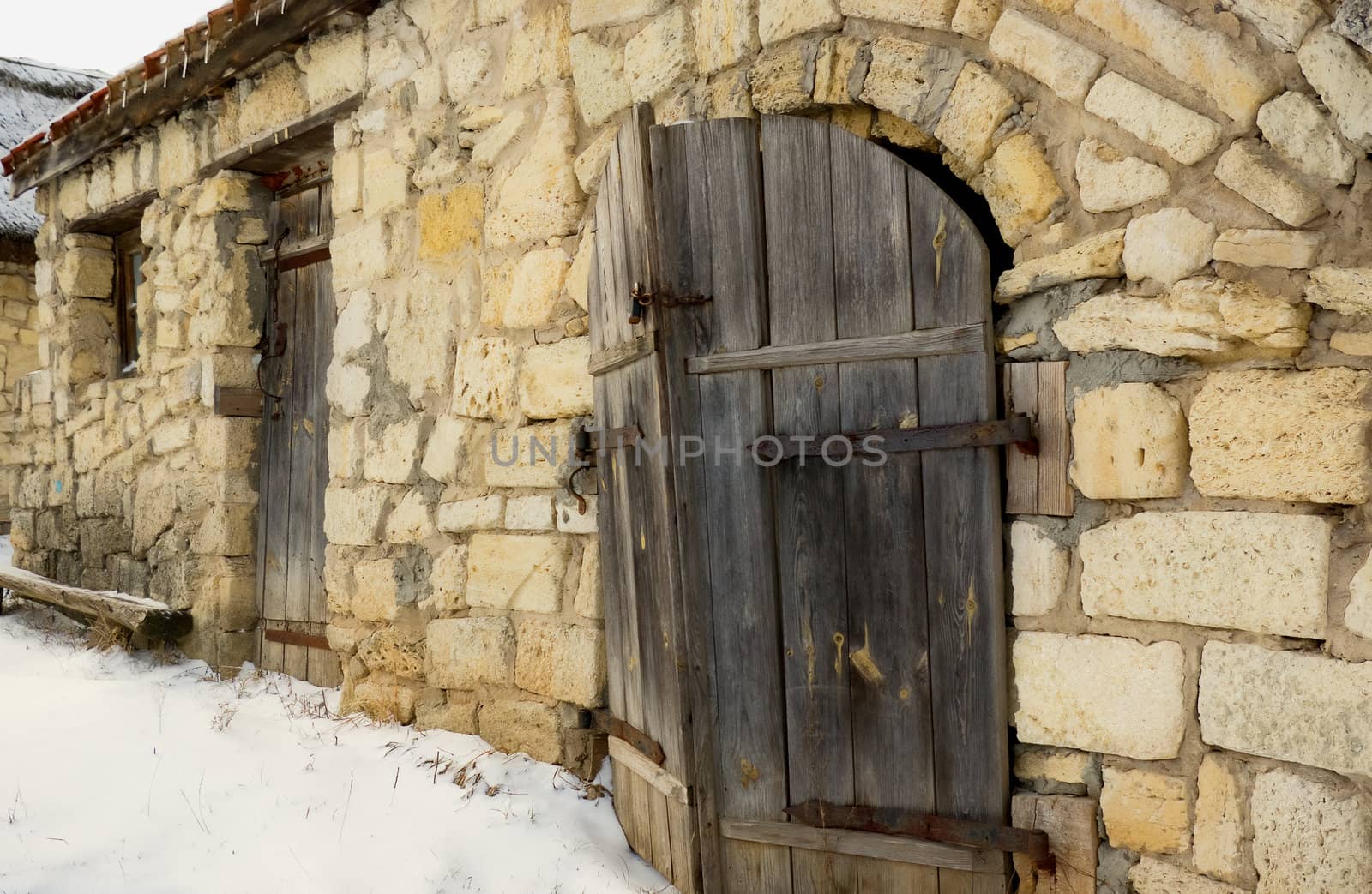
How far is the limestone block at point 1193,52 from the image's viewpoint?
5.93 ft

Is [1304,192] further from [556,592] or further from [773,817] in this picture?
[556,592]

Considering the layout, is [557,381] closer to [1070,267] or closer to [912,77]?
[912,77]

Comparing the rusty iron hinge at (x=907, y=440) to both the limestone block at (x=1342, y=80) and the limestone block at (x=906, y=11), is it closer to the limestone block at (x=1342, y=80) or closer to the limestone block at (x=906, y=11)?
the limestone block at (x=1342, y=80)

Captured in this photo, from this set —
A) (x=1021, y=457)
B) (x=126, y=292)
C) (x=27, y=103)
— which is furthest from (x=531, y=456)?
(x=27, y=103)

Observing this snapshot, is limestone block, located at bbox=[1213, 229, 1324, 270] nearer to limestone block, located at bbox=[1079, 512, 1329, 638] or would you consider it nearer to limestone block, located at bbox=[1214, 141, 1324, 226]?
limestone block, located at bbox=[1214, 141, 1324, 226]

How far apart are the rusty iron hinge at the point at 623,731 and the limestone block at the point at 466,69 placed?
2.15 metres

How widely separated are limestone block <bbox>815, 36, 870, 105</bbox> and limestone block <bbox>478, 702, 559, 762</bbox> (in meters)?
2.03

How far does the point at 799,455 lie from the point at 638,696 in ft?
2.99

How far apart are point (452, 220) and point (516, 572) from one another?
1.27 m

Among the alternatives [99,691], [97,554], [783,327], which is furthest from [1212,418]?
[97,554]

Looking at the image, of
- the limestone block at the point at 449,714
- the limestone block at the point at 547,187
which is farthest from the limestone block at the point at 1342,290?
the limestone block at the point at 449,714

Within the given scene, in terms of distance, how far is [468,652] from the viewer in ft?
11.0

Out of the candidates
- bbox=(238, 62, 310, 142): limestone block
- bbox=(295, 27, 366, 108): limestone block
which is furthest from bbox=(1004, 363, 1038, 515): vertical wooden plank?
bbox=(238, 62, 310, 142): limestone block

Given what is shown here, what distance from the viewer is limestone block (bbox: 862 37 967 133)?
220 centimetres
